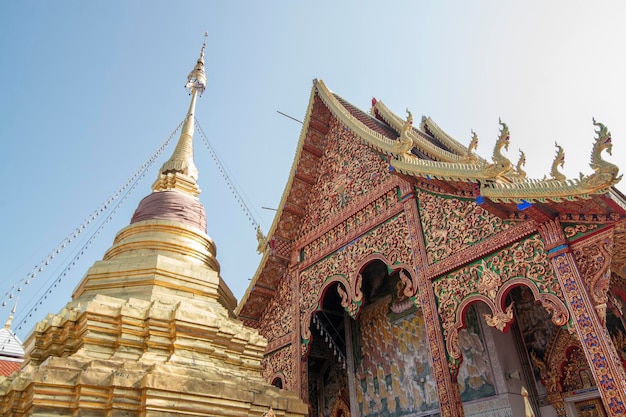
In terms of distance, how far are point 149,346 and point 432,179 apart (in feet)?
11.6

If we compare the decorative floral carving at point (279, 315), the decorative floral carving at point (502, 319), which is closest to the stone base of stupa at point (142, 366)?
the decorative floral carving at point (279, 315)

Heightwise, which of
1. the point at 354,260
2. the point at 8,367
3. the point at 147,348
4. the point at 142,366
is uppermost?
the point at 8,367

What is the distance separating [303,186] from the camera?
8.07 m

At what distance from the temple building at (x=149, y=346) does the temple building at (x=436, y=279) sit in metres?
1.58

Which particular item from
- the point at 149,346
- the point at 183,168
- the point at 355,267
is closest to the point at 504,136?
the point at 355,267

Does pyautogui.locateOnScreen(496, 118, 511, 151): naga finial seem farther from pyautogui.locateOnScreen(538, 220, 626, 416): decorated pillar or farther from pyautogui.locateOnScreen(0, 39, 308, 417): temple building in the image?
pyautogui.locateOnScreen(0, 39, 308, 417): temple building

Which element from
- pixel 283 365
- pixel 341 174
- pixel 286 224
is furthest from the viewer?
pixel 286 224

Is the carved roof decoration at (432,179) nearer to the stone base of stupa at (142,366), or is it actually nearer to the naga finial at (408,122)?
the naga finial at (408,122)

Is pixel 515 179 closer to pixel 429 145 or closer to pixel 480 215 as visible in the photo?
pixel 480 215

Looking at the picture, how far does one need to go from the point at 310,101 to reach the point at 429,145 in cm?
249

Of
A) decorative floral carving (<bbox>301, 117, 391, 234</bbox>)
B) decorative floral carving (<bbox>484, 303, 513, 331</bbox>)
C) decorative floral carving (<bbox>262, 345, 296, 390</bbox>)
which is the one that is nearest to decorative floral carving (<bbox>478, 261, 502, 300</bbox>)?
decorative floral carving (<bbox>484, 303, 513, 331</bbox>)

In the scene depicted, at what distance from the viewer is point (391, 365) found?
24.2 ft

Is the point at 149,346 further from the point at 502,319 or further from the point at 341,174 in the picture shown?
the point at 341,174

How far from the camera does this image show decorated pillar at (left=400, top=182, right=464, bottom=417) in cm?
462
